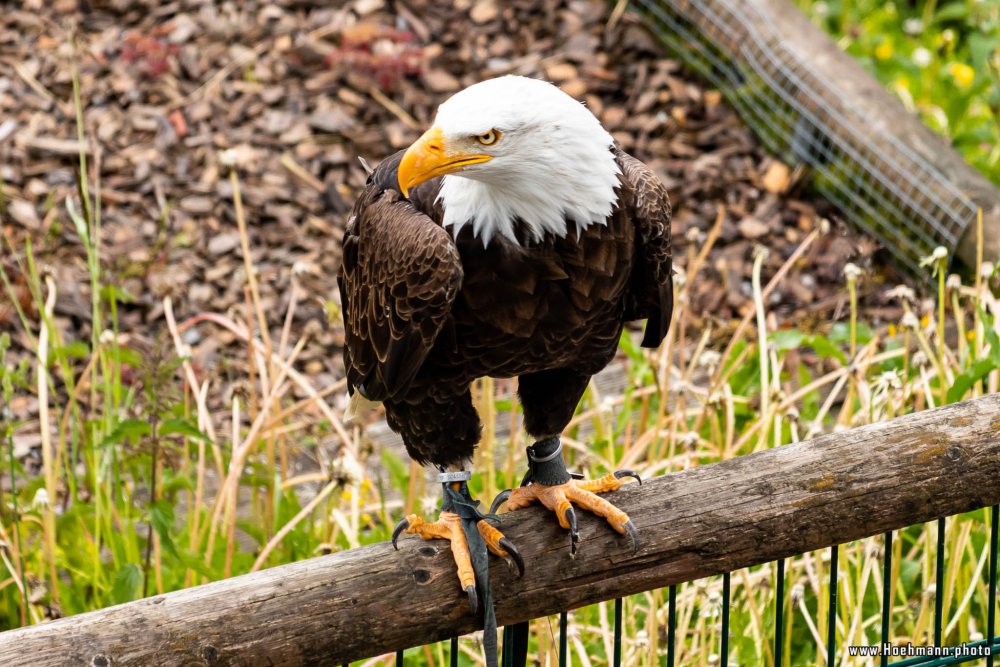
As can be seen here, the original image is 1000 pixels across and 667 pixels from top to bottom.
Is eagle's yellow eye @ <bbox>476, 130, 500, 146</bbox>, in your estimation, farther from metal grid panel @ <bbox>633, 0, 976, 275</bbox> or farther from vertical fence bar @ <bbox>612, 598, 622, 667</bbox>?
metal grid panel @ <bbox>633, 0, 976, 275</bbox>

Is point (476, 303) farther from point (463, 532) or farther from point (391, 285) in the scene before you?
point (463, 532)

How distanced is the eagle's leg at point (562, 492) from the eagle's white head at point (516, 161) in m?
0.53

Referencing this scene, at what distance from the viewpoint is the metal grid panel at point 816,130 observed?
4496mm

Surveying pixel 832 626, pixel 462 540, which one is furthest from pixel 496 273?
pixel 832 626

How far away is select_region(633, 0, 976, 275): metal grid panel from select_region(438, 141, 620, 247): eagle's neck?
260 centimetres

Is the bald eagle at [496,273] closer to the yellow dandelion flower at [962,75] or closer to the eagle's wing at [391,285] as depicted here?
the eagle's wing at [391,285]

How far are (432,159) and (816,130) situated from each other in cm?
317

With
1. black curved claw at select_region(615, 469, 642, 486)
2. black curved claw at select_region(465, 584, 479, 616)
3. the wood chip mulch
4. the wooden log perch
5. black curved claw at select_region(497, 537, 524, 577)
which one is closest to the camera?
the wooden log perch

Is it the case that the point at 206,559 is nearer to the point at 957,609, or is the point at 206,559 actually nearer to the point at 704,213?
the point at 957,609

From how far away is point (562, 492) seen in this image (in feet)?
8.00

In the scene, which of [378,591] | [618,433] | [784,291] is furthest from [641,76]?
[378,591]

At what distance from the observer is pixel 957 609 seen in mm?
3012

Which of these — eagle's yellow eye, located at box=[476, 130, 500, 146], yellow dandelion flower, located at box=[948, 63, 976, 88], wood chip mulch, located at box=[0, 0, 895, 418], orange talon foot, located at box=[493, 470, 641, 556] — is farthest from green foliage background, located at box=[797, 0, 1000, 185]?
eagle's yellow eye, located at box=[476, 130, 500, 146]

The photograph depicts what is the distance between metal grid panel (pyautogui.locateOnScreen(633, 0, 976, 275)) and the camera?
450 cm
